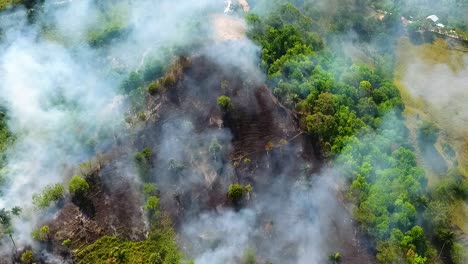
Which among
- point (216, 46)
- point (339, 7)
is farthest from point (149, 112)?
point (339, 7)

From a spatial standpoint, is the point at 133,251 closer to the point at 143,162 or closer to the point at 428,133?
the point at 143,162

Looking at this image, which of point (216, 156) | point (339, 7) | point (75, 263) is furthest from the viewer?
point (339, 7)

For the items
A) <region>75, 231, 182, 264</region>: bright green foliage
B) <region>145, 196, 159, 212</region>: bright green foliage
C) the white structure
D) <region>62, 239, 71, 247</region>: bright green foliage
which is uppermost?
the white structure

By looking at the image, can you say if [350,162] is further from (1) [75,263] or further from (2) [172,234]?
(1) [75,263]

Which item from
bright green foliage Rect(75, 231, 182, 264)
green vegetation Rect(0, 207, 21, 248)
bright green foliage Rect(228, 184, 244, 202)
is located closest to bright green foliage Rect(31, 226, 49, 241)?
green vegetation Rect(0, 207, 21, 248)

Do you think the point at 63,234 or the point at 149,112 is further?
the point at 149,112

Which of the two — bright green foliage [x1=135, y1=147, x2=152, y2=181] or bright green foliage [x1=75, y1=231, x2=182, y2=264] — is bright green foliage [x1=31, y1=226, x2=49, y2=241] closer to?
bright green foliage [x1=75, y1=231, x2=182, y2=264]

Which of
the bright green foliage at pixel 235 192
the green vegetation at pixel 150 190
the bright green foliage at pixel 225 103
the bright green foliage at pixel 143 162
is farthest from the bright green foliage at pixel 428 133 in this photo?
the bright green foliage at pixel 143 162
